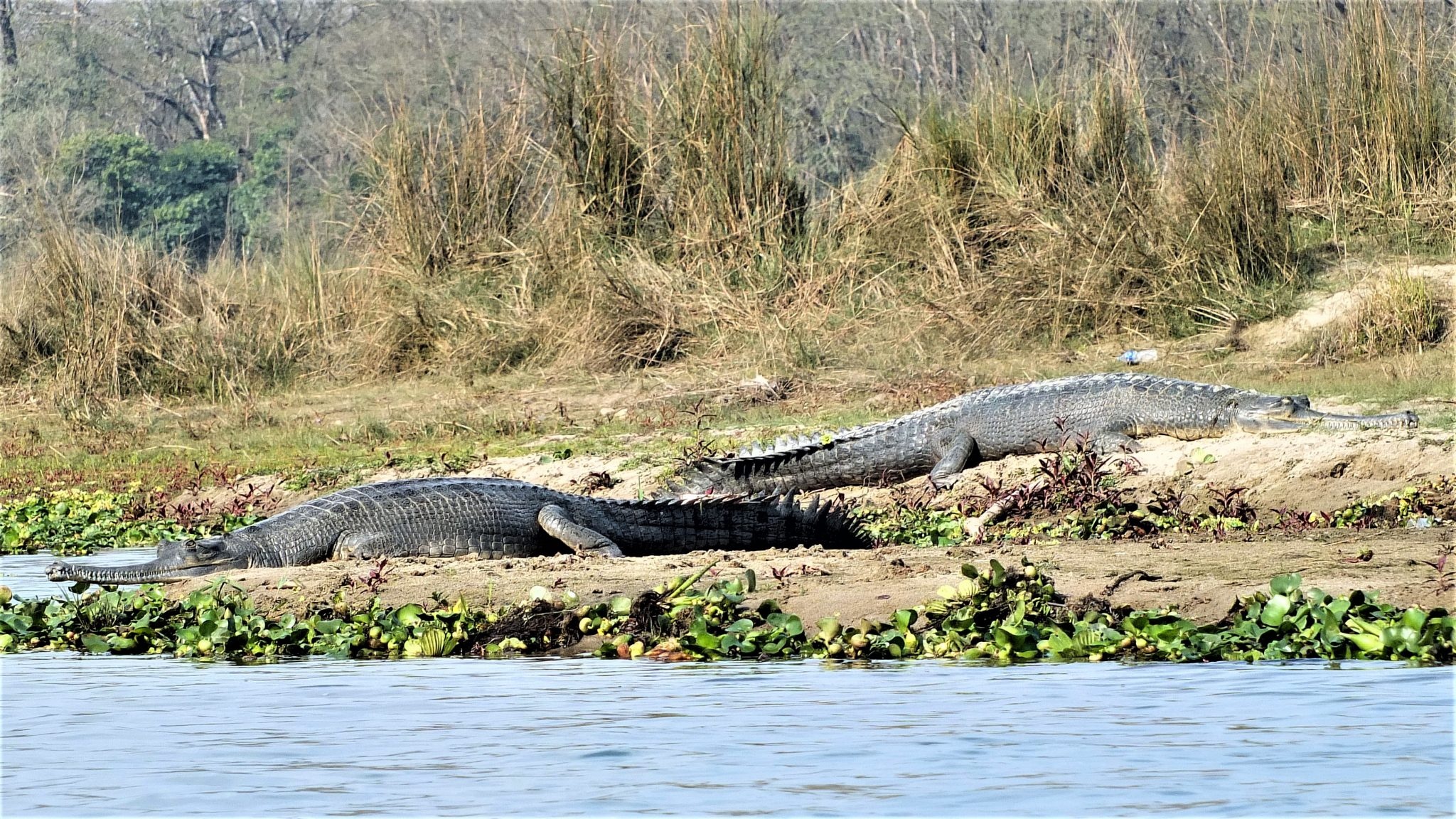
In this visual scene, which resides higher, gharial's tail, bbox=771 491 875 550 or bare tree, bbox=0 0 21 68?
bare tree, bbox=0 0 21 68

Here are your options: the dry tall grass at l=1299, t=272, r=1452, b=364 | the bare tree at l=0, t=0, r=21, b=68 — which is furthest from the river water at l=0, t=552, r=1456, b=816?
the bare tree at l=0, t=0, r=21, b=68

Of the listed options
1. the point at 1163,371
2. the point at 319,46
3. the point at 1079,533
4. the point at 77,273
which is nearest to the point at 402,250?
the point at 77,273

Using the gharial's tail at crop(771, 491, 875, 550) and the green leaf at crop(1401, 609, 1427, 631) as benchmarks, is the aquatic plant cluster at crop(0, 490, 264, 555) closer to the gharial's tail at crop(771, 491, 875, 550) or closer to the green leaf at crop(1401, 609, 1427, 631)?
the gharial's tail at crop(771, 491, 875, 550)

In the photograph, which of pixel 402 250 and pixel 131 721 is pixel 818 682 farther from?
pixel 402 250

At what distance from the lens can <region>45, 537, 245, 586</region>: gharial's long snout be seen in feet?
21.5

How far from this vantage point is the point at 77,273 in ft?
46.0

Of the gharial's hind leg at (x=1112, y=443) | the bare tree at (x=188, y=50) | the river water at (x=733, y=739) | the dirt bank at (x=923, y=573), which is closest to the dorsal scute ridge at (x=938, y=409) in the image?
the gharial's hind leg at (x=1112, y=443)

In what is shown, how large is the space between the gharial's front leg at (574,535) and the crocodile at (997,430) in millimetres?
2004

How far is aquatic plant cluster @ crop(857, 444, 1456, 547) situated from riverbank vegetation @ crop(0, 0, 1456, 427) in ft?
14.4

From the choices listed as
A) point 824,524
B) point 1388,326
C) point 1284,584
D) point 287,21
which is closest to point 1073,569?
point 1284,584

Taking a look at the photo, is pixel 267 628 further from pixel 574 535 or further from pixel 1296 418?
pixel 1296 418

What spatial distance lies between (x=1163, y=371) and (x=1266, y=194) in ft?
5.62

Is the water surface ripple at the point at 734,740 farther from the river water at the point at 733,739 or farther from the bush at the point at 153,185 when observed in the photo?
the bush at the point at 153,185

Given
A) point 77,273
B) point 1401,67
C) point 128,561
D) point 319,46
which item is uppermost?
point 319,46
